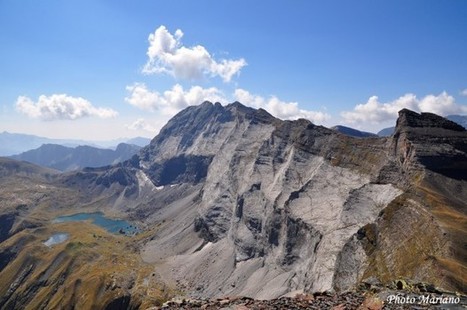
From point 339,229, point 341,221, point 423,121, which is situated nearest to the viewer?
point 339,229

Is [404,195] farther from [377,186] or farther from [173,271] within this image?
[173,271]

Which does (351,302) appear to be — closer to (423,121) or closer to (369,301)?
(369,301)

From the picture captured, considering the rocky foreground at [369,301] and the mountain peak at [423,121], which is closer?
the rocky foreground at [369,301]

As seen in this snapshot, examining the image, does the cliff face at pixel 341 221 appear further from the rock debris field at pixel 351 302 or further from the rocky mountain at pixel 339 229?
the rock debris field at pixel 351 302

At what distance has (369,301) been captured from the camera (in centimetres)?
3531

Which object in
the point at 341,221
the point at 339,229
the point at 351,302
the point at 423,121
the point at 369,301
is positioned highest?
the point at 423,121

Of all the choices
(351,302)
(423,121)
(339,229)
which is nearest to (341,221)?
(339,229)

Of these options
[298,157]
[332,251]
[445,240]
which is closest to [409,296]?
[445,240]

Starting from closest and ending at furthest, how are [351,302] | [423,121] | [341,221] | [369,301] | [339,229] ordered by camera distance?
[369,301] → [351,302] → [339,229] → [341,221] → [423,121]

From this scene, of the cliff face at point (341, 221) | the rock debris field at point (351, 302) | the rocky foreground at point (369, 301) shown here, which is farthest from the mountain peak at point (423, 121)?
the rock debris field at point (351, 302)

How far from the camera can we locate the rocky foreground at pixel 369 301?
3369 centimetres

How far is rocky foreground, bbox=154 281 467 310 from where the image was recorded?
1326 inches

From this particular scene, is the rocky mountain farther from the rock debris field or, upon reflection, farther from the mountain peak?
the rock debris field

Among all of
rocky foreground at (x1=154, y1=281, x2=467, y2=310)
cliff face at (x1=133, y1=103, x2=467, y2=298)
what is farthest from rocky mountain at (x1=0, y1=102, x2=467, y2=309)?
rocky foreground at (x1=154, y1=281, x2=467, y2=310)
